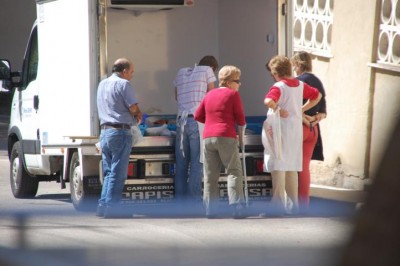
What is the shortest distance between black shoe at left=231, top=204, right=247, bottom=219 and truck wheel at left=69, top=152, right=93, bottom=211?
1611 mm

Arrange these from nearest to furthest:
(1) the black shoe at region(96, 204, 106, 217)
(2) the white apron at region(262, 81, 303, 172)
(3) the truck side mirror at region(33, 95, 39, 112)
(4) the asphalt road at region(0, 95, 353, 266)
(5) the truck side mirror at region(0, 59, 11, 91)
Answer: (4) the asphalt road at region(0, 95, 353, 266) → (2) the white apron at region(262, 81, 303, 172) → (1) the black shoe at region(96, 204, 106, 217) → (3) the truck side mirror at region(33, 95, 39, 112) → (5) the truck side mirror at region(0, 59, 11, 91)

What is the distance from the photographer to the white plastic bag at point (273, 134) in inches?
363

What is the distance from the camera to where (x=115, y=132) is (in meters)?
9.26

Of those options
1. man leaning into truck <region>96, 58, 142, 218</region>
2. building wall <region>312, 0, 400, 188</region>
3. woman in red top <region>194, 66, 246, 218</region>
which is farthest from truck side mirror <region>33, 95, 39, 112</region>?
building wall <region>312, 0, 400, 188</region>

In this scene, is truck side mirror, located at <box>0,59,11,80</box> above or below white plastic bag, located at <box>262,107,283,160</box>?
above

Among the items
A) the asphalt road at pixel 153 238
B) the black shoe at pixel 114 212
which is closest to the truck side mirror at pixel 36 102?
the asphalt road at pixel 153 238

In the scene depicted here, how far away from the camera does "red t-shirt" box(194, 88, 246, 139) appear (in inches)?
356

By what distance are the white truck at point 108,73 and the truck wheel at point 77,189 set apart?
0.4 inches

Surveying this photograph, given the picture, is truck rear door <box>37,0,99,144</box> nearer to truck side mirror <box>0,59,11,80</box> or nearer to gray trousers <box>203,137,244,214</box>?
truck side mirror <box>0,59,11,80</box>

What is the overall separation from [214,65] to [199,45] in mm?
1714

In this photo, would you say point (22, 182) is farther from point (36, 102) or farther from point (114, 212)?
point (114, 212)

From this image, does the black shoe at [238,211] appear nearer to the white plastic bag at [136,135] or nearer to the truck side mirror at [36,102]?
the white plastic bag at [136,135]

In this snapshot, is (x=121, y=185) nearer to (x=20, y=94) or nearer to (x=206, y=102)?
Result: (x=206, y=102)

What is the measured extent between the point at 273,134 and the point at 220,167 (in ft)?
2.08
